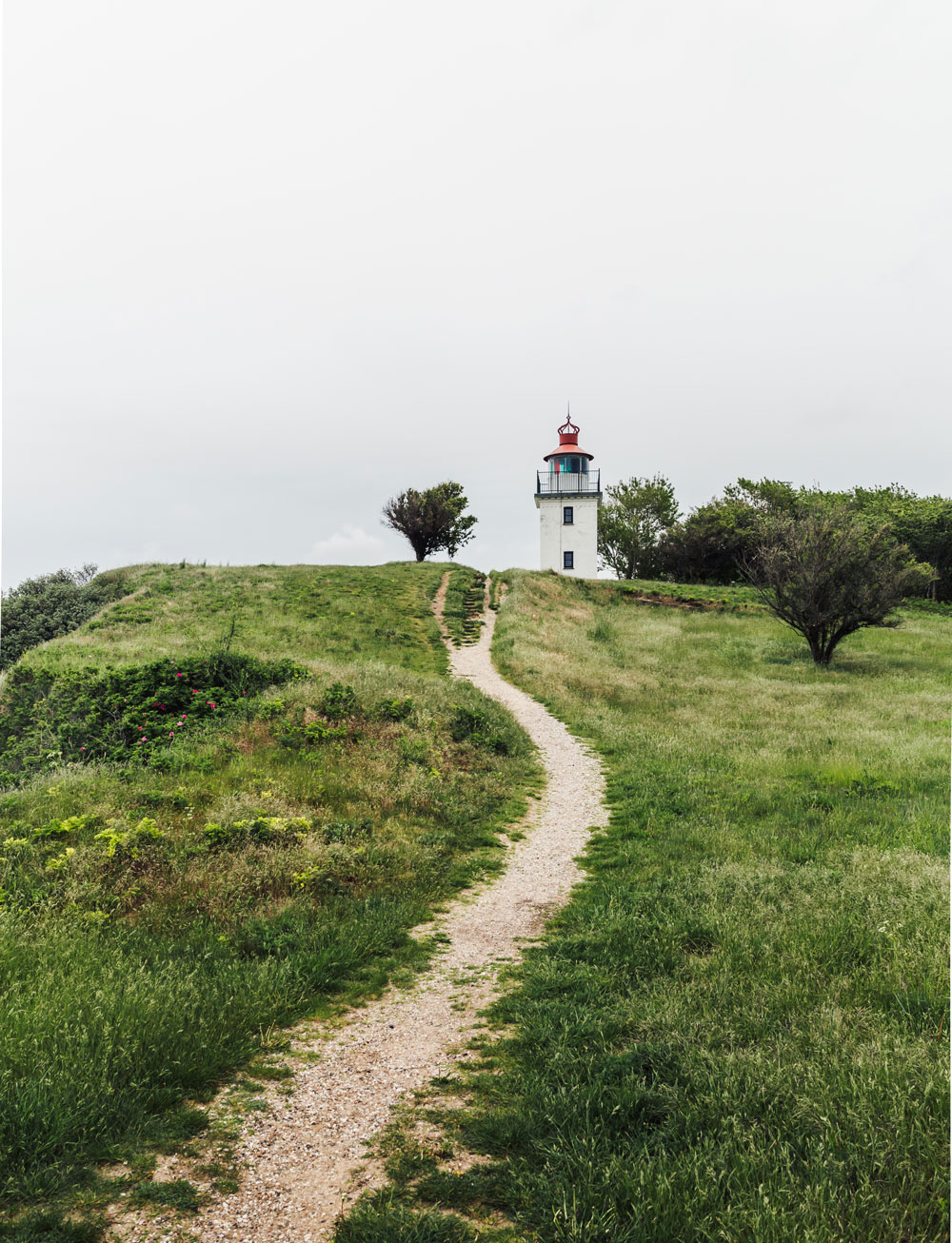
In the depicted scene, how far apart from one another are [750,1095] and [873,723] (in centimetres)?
1961

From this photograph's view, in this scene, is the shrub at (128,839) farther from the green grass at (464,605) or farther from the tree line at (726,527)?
the tree line at (726,527)

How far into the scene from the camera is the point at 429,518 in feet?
209

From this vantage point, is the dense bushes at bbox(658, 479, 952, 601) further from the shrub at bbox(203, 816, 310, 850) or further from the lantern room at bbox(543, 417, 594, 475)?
the shrub at bbox(203, 816, 310, 850)

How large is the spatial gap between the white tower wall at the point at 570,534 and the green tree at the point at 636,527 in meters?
19.3

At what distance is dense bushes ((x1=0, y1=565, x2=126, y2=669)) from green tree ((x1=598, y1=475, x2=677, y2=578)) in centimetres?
5237

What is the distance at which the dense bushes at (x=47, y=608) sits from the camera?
127 ft

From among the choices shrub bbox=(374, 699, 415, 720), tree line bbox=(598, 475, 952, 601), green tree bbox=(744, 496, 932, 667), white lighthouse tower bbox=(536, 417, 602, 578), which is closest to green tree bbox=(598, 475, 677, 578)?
tree line bbox=(598, 475, 952, 601)

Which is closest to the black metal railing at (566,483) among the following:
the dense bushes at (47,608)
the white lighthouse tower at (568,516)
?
the white lighthouse tower at (568,516)

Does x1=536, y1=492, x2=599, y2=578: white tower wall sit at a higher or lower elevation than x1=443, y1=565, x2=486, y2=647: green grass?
higher

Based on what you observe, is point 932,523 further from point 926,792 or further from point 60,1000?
point 60,1000

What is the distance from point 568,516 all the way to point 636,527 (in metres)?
21.9

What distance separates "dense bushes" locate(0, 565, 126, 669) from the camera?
127ft

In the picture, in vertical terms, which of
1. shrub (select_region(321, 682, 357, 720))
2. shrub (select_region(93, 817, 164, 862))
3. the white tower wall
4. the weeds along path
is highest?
the white tower wall

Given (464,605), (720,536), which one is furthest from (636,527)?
(464,605)
